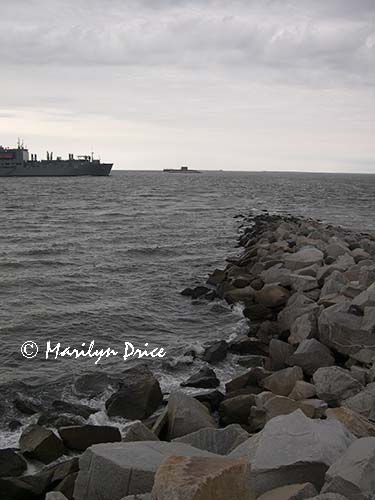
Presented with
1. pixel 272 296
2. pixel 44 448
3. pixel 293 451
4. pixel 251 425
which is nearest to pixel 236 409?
pixel 251 425

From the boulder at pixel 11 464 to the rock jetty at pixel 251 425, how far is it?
0.03ft

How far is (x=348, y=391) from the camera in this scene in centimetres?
673

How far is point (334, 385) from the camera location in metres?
6.83

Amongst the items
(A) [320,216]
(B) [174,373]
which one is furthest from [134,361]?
(A) [320,216]

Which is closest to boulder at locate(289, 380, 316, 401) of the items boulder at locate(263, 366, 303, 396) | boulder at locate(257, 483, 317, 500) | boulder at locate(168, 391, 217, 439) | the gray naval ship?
boulder at locate(263, 366, 303, 396)

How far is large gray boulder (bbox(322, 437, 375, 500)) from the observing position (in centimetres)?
363

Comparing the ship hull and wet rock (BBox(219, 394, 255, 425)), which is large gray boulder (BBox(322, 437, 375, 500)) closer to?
wet rock (BBox(219, 394, 255, 425))

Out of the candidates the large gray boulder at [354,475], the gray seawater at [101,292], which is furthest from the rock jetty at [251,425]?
the gray seawater at [101,292]

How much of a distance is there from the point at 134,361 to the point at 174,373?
2.93ft

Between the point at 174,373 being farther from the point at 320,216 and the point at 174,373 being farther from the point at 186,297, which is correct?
A: the point at 320,216

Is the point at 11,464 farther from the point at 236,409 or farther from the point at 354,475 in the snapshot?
the point at 354,475

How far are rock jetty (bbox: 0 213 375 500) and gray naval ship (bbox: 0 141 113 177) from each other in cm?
10239

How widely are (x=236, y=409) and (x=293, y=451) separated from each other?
2.54 meters

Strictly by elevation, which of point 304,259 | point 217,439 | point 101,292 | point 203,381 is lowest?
point 203,381
